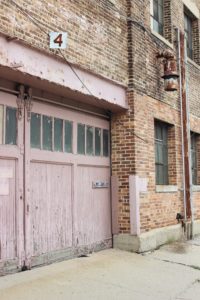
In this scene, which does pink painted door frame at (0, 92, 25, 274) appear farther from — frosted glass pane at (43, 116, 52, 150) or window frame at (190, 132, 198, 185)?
window frame at (190, 132, 198, 185)

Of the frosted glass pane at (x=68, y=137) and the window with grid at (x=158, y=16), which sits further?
the window with grid at (x=158, y=16)

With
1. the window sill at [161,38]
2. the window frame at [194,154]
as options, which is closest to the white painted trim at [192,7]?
the window sill at [161,38]

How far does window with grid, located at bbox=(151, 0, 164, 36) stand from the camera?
1206 centimetres

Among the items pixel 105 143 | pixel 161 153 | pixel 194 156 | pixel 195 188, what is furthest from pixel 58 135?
pixel 194 156

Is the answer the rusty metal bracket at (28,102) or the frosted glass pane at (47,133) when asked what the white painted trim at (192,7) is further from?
the rusty metal bracket at (28,102)

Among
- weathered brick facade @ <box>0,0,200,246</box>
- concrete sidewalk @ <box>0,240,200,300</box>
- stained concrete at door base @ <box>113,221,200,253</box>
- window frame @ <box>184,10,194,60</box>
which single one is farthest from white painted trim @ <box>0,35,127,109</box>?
window frame @ <box>184,10,194,60</box>

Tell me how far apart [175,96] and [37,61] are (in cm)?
587

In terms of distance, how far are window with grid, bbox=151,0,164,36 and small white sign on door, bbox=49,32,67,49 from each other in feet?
16.0

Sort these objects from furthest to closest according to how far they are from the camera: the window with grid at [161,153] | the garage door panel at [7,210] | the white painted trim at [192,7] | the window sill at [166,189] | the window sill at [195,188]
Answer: the white painted trim at [192,7], the window sill at [195,188], the window with grid at [161,153], the window sill at [166,189], the garage door panel at [7,210]

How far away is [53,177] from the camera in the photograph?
8.15 metres

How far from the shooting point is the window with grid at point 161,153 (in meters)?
11.6

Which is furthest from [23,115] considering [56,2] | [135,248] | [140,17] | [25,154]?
[140,17]

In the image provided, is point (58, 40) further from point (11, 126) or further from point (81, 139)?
point (81, 139)

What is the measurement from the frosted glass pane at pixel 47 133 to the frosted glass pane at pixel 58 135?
15cm
